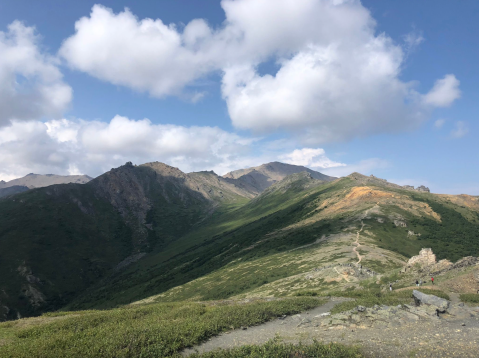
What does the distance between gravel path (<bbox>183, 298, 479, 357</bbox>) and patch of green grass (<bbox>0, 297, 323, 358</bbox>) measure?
5.16ft

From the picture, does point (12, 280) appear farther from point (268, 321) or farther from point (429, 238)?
point (429, 238)

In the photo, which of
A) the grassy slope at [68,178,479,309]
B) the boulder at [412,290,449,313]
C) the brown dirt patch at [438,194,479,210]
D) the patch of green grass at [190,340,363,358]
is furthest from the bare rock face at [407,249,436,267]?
the brown dirt patch at [438,194,479,210]

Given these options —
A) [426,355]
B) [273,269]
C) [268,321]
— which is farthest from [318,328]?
[273,269]

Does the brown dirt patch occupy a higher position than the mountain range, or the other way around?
the brown dirt patch

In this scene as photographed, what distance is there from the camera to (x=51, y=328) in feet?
87.1

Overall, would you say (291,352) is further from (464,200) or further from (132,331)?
(464,200)

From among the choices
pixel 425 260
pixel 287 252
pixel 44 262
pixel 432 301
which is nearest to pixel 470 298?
pixel 432 301

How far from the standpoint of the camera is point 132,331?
78.1 ft

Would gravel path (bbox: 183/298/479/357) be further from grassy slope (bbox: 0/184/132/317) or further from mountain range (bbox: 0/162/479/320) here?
grassy slope (bbox: 0/184/132/317)

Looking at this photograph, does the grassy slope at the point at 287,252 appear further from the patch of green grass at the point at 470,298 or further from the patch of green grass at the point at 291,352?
the patch of green grass at the point at 291,352

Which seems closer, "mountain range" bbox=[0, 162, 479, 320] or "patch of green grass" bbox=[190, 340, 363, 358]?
"patch of green grass" bbox=[190, 340, 363, 358]

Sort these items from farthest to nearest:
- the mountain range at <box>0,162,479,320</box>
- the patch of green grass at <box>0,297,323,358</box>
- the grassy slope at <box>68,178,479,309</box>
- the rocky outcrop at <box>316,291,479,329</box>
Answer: the grassy slope at <box>68,178,479,309</box> < the mountain range at <box>0,162,479,320</box> < the rocky outcrop at <box>316,291,479,329</box> < the patch of green grass at <box>0,297,323,358</box>

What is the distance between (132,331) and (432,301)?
97.0ft

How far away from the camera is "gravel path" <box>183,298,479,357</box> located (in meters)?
18.2
